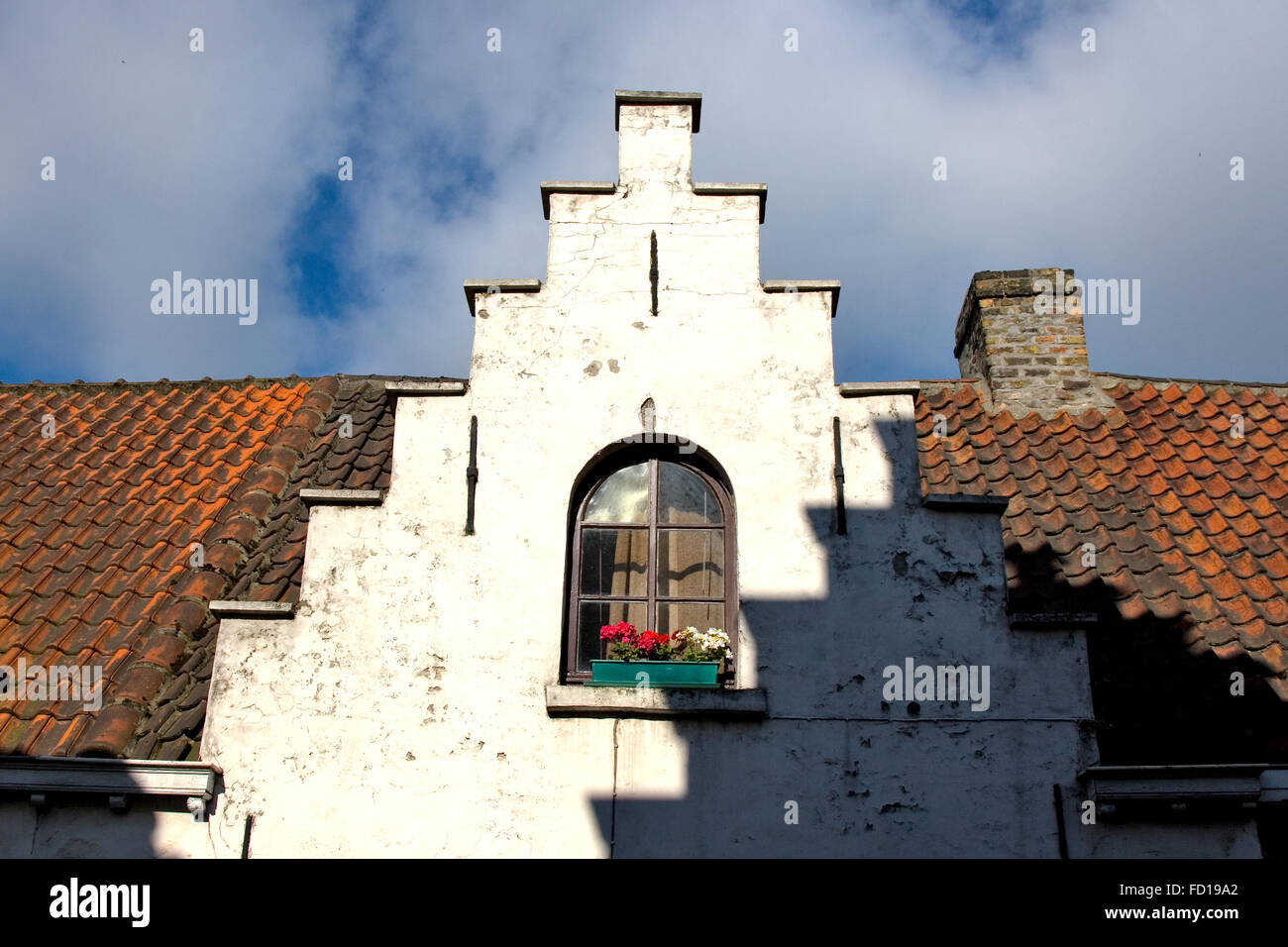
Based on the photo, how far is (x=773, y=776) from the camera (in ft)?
20.4

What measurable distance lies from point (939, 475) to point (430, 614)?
3983 mm

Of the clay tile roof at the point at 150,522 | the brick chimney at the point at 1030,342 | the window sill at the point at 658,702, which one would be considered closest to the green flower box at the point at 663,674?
the window sill at the point at 658,702

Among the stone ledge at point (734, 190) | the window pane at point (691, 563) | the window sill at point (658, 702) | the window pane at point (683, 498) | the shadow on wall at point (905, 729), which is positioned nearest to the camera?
the shadow on wall at point (905, 729)

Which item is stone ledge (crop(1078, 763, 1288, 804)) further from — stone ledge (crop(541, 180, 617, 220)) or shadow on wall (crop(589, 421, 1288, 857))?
stone ledge (crop(541, 180, 617, 220))

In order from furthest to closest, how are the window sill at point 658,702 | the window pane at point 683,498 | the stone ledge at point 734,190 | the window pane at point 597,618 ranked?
the stone ledge at point 734,190 → the window pane at point 683,498 → the window pane at point 597,618 → the window sill at point 658,702

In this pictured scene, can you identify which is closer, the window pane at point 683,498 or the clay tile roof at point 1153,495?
the window pane at point 683,498

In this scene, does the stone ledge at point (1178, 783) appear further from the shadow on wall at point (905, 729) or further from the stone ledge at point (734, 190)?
the stone ledge at point (734, 190)

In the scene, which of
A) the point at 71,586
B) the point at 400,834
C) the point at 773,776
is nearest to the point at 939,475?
the point at 773,776

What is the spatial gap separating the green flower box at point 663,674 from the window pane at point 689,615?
0.46m

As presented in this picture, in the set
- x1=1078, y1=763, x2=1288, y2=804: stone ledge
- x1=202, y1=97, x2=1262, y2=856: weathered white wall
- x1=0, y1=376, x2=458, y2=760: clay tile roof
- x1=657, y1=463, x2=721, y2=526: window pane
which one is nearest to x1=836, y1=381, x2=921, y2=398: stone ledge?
x1=202, y1=97, x2=1262, y2=856: weathered white wall

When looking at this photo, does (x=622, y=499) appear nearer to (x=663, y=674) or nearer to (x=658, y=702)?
(x=663, y=674)

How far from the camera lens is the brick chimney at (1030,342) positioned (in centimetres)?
1027
